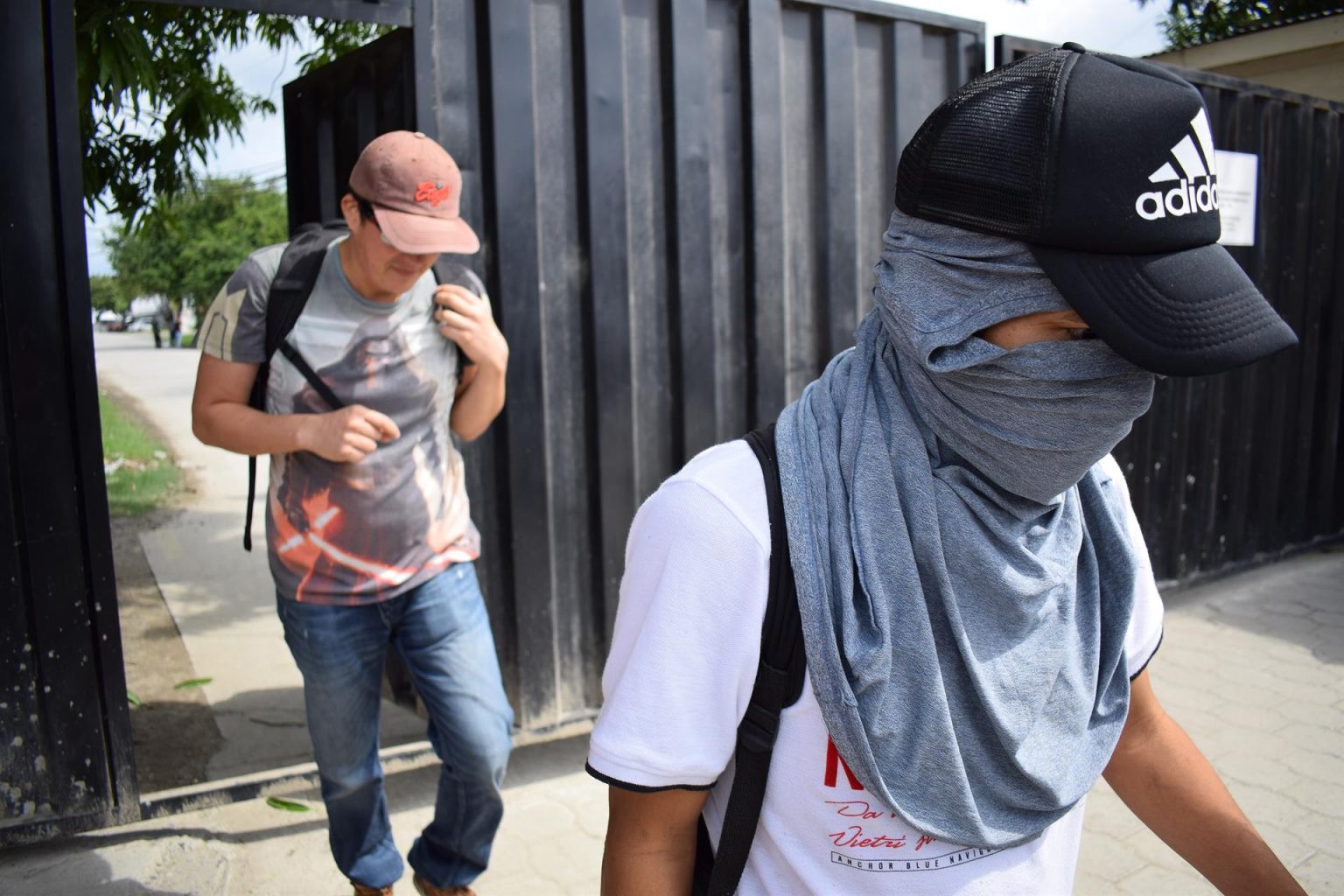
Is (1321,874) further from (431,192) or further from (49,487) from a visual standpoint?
(49,487)

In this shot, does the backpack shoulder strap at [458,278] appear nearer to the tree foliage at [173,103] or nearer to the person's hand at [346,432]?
the person's hand at [346,432]

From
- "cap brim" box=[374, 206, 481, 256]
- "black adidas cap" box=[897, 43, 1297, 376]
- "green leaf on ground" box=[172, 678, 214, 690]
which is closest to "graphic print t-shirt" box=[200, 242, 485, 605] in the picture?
"cap brim" box=[374, 206, 481, 256]

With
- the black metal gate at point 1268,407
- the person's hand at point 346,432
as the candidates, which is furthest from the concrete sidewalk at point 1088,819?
the person's hand at point 346,432

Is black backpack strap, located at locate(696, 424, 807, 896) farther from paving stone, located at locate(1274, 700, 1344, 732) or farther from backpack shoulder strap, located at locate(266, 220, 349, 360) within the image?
paving stone, located at locate(1274, 700, 1344, 732)

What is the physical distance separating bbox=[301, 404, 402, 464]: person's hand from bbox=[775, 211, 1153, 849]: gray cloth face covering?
167 cm

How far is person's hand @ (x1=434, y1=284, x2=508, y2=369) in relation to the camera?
119 inches

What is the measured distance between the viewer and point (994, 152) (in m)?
1.18

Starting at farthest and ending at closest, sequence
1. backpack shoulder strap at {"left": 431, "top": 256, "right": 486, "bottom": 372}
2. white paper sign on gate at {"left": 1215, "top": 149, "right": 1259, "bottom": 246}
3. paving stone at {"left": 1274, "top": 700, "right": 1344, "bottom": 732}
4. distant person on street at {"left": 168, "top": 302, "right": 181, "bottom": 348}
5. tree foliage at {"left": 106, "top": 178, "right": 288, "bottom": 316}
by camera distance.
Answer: tree foliage at {"left": 106, "top": 178, "right": 288, "bottom": 316}
distant person on street at {"left": 168, "top": 302, "right": 181, "bottom": 348}
white paper sign on gate at {"left": 1215, "top": 149, "right": 1259, "bottom": 246}
paving stone at {"left": 1274, "top": 700, "right": 1344, "bottom": 732}
backpack shoulder strap at {"left": 431, "top": 256, "right": 486, "bottom": 372}

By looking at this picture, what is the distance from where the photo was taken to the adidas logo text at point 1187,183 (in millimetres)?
1168

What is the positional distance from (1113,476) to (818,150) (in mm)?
3450

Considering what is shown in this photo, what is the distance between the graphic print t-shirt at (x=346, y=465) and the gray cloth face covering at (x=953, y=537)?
5.81 feet

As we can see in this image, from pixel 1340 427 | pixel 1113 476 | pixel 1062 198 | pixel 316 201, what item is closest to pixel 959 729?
pixel 1113 476

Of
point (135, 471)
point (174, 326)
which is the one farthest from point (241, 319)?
point (174, 326)

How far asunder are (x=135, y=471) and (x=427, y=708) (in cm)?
1031
